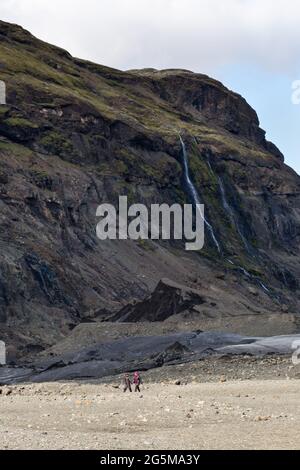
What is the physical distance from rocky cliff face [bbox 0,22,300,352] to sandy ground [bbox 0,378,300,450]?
104ft

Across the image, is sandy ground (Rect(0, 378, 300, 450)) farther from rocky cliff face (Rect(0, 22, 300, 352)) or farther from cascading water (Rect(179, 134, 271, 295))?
cascading water (Rect(179, 134, 271, 295))

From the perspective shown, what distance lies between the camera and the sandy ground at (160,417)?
75.5ft

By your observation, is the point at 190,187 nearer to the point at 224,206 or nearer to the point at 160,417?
the point at 224,206

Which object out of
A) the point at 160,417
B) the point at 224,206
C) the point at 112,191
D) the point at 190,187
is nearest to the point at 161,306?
the point at 112,191

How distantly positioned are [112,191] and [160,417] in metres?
83.3

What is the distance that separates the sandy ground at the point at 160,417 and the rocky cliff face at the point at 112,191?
31.7 m

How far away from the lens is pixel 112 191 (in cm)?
11131

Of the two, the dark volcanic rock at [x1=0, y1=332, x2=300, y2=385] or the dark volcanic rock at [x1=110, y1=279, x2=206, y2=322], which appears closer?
the dark volcanic rock at [x1=0, y1=332, x2=300, y2=385]

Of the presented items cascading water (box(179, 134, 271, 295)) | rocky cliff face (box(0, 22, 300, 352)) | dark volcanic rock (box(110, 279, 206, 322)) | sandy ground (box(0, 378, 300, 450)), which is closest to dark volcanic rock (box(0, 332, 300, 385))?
sandy ground (box(0, 378, 300, 450))

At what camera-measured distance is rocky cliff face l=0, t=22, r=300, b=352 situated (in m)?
85.0

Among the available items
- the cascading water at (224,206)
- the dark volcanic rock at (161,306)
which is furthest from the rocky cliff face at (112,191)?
the dark volcanic rock at (161,306)

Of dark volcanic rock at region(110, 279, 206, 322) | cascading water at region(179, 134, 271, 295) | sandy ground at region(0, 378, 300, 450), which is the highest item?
cascading water at region(179, 134, 271, 295)
